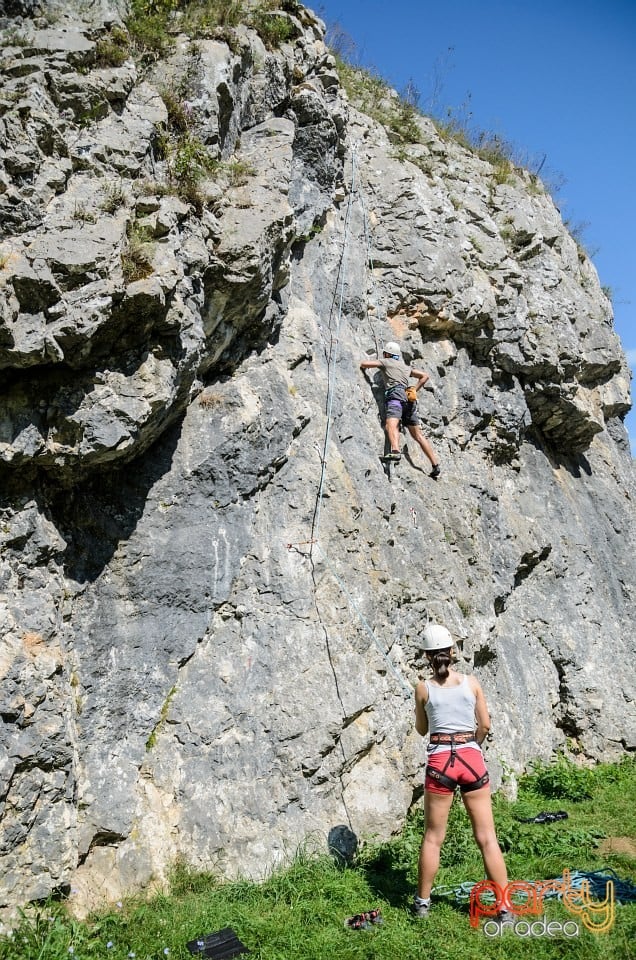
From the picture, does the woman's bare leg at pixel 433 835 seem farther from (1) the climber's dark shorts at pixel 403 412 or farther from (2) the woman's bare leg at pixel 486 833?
(1) the climber's dark shorts at pixel 403 412

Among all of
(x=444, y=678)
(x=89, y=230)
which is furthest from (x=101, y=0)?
(x=444, y=678)

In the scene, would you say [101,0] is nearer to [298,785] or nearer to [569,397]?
[298,785]

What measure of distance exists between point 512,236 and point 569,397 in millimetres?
3670

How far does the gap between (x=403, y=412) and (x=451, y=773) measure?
20.4ft

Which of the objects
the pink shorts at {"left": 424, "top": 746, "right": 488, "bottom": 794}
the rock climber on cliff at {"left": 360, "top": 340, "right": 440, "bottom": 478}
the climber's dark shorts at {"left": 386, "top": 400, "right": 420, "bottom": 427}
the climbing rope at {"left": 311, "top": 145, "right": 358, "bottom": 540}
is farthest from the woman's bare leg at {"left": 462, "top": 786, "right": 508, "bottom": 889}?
the climber's dark shorts at {"left": 386, "top": 400, "right": 420, "bottom": 427}

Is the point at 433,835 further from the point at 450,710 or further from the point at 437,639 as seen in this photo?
the point at 437,639

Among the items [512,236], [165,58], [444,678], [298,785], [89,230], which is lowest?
[298,785]

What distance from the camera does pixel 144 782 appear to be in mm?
6312

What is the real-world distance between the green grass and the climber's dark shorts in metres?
5.31

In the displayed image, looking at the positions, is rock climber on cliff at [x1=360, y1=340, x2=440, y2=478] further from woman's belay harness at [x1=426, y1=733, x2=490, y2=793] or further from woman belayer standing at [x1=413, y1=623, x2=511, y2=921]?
woman's belay harness at [x1=426, y1=733, x2=490, y2=793]

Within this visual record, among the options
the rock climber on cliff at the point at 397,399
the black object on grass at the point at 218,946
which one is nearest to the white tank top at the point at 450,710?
the black object on grass at the point at 218,946

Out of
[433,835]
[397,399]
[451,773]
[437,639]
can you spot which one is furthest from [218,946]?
[397,399]

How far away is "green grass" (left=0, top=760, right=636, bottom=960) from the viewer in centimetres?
482

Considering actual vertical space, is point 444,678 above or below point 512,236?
below
